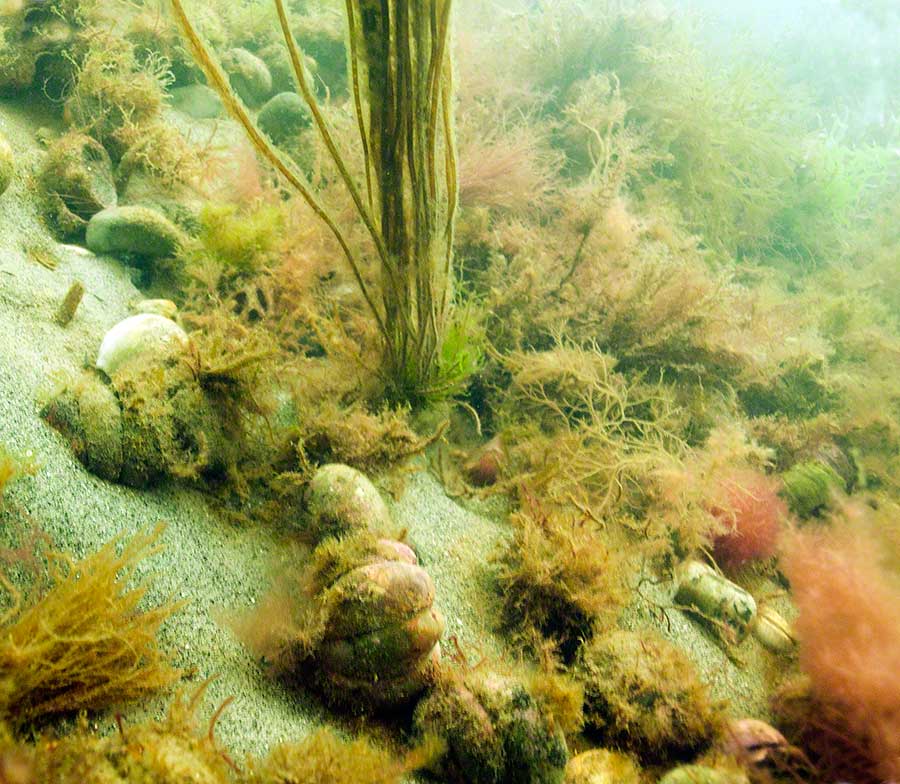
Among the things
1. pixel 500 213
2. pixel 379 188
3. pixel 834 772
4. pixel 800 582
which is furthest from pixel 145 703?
pixel 500 213

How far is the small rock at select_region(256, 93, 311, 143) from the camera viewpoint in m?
5.33

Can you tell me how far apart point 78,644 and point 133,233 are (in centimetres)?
301

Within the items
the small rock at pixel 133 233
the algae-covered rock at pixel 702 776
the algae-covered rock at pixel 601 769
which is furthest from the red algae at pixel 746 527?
the small rock at pixel 133 233

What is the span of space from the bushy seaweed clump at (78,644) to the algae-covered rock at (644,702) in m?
1.92

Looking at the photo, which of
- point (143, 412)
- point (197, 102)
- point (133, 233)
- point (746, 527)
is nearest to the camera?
point (143, 412)

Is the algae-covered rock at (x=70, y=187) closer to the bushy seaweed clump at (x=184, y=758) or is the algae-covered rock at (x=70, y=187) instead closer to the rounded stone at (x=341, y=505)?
the rounded stone at (x=341, y=505)

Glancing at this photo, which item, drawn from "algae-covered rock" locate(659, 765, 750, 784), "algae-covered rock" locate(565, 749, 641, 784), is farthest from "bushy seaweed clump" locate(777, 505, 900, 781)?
"algae-covered rock" locate(565, 749, 641, 784)

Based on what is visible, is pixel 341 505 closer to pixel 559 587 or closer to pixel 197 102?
pixel 559 587

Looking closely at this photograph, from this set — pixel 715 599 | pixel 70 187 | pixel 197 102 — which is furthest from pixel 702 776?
pixel 197 102

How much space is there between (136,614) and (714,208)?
8.13 meters

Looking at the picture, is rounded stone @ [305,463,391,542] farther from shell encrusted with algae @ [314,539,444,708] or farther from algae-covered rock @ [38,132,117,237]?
algae-covered rock @ [38,132,117,237]

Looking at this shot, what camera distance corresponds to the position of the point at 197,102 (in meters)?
5.51

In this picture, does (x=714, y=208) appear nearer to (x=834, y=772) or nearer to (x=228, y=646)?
(x=834, y=772)

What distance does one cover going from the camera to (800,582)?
3492 mm
